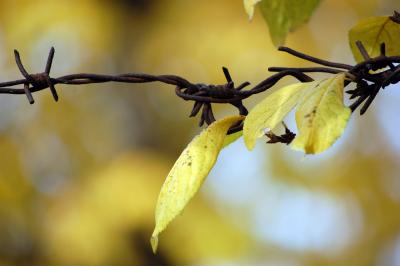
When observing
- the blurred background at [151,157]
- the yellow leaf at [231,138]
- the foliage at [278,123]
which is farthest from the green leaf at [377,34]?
the blurred background at [151,157]

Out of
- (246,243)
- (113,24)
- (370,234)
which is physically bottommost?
(370,234)

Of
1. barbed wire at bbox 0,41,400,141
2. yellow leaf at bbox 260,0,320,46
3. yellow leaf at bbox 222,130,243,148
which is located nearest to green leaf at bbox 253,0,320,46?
yellow leaf at bbox 260,0,320,46

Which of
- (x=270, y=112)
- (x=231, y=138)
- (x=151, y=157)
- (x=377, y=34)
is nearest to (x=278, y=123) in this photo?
(x=270, y=112)

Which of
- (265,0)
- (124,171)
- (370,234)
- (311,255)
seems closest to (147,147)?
(124,171)

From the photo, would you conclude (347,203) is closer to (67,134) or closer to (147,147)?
(147,147)

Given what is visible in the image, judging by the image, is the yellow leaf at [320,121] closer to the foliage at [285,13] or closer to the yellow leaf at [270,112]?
the yellow leaf at [270,112]

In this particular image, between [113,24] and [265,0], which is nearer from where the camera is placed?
[265,0]

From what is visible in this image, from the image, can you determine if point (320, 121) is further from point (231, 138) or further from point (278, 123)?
point (231, 138)
